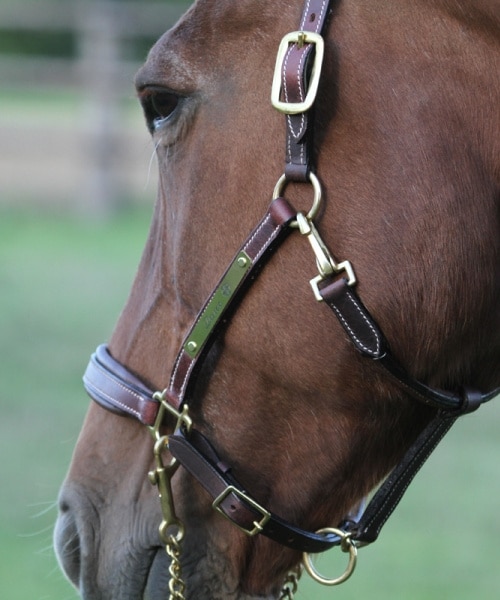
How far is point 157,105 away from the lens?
6.89 feet

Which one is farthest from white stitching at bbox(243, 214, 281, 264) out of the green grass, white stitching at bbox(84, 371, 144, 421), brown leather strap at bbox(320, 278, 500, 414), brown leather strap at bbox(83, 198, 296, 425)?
the green grass

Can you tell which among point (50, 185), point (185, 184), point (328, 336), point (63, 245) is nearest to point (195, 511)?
point (328, 336)

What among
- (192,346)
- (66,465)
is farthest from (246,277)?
(66,465)

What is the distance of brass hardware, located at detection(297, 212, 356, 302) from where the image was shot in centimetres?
188

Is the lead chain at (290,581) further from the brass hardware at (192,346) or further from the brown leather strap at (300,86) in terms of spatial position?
the brown leather strap at (300,86)

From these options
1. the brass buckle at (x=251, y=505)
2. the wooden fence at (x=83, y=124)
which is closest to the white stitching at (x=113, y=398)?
the brass buckle at (x=251, y=505)

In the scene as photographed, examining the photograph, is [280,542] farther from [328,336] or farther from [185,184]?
[185,184]

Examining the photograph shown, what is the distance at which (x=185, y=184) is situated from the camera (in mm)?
2070

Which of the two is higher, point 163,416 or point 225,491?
point 163,416

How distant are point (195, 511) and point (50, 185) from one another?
1157cm

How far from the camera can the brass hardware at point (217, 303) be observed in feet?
6.44

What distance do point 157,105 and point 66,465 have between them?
4.01 m

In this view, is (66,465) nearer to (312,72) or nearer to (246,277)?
(246,277)

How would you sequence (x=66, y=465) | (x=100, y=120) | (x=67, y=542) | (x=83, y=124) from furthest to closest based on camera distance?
(x=83, y=124), (x=100, y=120), (x=66, y=465), (x=67, y=542)
